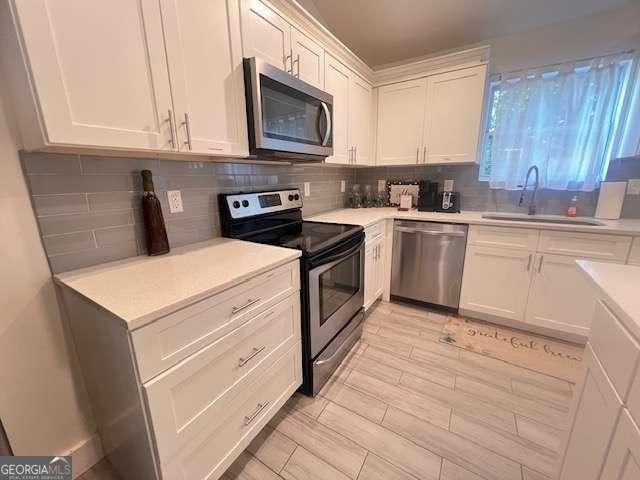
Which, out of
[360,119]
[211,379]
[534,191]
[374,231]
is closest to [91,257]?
[211,379]

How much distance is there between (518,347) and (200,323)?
7.45 ft

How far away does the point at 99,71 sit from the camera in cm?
86

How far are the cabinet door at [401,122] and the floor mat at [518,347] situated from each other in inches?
62.9

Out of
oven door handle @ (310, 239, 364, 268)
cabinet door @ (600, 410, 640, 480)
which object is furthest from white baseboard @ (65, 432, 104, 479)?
cabinet door @ (600, 410, 640, 480)

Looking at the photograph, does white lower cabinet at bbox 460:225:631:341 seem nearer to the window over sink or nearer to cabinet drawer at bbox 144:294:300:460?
the window over sink

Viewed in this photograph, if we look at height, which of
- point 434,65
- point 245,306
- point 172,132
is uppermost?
point 434,65

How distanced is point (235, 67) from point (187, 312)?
3.67 feet

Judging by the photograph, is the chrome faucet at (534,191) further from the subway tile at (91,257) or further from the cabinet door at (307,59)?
the subway tile at (91,257)

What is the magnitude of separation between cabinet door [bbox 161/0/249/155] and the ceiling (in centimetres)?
125

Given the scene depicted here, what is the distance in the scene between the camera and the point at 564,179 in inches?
88.1

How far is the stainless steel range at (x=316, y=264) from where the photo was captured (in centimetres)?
145

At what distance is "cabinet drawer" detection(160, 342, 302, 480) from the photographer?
932 millimetres

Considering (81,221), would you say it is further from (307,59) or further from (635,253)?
(635,253)

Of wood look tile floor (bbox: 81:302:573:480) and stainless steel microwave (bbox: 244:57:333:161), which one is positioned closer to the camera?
wood look tile floor (bbox: 81:302:573:480)
